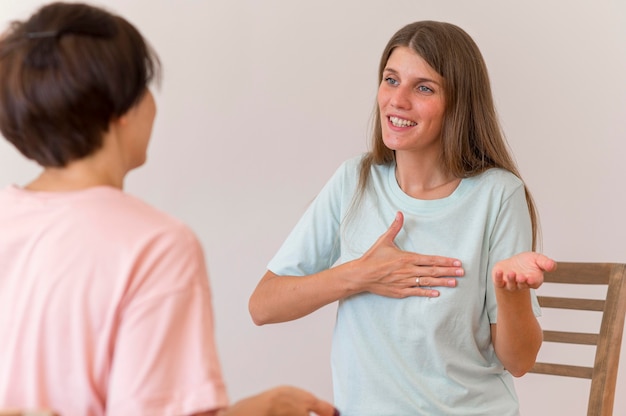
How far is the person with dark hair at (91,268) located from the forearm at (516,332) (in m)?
0.67

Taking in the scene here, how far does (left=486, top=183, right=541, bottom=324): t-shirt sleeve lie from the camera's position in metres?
1.72

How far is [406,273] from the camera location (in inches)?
67.7

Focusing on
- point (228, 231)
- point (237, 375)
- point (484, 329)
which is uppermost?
point (484, 329)

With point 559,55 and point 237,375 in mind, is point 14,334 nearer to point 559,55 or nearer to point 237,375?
point 237,375

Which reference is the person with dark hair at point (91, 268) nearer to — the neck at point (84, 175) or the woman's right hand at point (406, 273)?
the neck at point (84, 175)

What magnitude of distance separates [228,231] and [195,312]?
1.76m

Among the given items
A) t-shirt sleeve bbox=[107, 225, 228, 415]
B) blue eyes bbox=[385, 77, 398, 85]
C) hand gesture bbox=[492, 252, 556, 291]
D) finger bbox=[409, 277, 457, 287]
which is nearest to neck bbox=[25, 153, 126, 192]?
t-shirt sleeve bbox=[107, 225, 228, 415]

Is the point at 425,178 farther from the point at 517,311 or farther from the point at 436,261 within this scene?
the point at 517,311

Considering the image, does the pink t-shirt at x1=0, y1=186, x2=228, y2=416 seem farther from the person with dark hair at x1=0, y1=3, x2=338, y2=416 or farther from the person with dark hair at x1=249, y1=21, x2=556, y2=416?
→ the person with dark hair at x1=249, y1=21, x2=556, y2=416

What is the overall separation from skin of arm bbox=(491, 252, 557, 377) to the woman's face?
0.37 m

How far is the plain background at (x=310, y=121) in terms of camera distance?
8.87 ft

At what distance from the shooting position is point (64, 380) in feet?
3.18

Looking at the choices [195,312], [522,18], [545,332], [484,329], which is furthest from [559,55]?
[195,312]

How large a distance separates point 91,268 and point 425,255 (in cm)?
91
